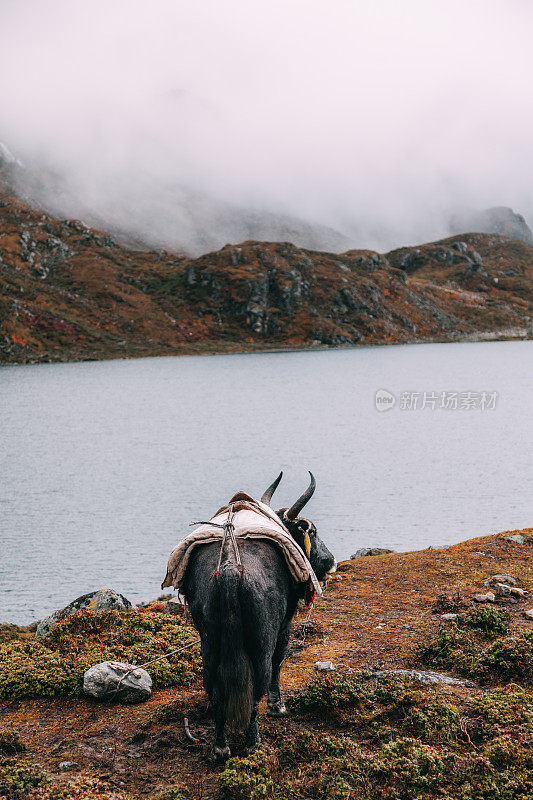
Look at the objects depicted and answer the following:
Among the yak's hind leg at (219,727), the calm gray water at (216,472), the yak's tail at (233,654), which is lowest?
the calm gray water at (216,472)

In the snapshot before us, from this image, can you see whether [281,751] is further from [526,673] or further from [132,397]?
[132,397]

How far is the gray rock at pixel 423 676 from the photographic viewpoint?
7.62m

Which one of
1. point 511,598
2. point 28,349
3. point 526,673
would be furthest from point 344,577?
point 28,349

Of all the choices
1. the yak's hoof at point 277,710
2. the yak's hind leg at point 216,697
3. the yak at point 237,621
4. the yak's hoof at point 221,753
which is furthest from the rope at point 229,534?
the yak's hoof at point 277,710

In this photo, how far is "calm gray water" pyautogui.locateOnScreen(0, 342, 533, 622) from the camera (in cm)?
2264

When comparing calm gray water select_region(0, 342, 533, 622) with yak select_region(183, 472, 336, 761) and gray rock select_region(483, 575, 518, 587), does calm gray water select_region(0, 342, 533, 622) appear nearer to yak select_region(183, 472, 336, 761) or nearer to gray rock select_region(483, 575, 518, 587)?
gray rock select_region(483, 575, 518, 587)

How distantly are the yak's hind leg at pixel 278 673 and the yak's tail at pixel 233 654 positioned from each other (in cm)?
120

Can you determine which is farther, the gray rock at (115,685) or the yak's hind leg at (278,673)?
the gray rock at (115,685)

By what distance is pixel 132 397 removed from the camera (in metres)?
85.3

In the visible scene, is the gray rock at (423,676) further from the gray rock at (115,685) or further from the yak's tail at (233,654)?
the gray rock at (115,685)

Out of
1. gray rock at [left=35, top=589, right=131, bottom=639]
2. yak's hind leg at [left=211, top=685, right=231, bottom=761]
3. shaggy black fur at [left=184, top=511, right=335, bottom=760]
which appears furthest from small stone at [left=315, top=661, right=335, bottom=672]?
gray rock at [left=35, top=589, right=131, bottom=639]

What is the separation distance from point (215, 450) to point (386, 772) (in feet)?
125

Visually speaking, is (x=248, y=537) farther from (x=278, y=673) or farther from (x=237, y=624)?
(x=278, y=673)

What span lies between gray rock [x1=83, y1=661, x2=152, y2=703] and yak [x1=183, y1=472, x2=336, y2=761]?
2305 mm
